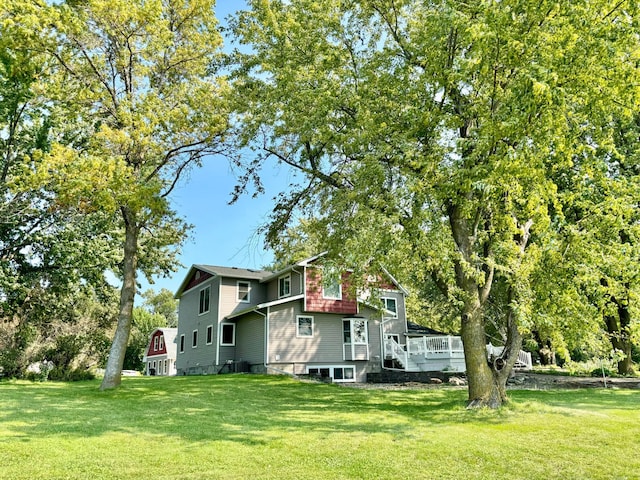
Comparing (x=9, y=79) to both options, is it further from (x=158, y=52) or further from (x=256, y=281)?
(x=256, y=281)

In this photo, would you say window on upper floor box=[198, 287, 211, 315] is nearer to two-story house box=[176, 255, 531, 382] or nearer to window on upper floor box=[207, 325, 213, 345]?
two-story house box=[176, 255, 531, 382]

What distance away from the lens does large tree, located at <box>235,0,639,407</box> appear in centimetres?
844

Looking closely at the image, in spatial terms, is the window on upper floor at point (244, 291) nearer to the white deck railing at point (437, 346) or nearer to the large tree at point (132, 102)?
the large tree at point (132, 102)

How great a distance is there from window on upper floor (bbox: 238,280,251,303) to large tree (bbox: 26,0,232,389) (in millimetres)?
8696

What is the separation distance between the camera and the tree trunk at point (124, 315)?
14.1 metres

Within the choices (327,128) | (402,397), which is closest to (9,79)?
(327,128)

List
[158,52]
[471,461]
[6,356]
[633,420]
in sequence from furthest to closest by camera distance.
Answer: [6,356] → [158,52] → [633,420] → [471,461]

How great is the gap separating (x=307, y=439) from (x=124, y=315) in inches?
400

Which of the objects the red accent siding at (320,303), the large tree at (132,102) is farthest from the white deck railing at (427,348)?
the large tree at (132,102)

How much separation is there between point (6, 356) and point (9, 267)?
4407 millimetres

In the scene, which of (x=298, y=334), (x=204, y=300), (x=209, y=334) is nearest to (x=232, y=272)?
(x=204, y=300)

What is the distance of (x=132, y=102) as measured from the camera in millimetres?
14633

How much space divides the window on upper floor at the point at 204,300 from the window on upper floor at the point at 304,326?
6.40 meters

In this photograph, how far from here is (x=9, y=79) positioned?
1662 centimetres
